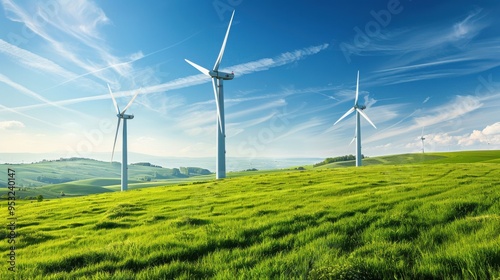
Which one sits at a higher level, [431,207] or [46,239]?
[431,207]

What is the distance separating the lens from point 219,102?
191 feet

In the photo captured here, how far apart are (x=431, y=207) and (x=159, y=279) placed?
422 inches

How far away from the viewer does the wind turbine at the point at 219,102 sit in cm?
5659

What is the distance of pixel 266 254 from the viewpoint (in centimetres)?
702

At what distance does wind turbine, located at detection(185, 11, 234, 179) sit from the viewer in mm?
56594

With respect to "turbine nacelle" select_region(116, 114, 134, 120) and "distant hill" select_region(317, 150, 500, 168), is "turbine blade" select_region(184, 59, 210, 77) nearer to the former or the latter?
"turbine nacelle" select_region(116, 114, 134, 120)

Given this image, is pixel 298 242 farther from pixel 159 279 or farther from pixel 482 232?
pixel 482 232

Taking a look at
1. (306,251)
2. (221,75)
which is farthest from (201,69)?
(306,251)

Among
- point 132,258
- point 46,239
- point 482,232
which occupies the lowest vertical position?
point 46,239

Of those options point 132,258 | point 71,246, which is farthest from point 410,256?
point 71,246

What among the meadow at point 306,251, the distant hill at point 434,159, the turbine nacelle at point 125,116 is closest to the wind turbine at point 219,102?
the turbine nacelle at point 125,116

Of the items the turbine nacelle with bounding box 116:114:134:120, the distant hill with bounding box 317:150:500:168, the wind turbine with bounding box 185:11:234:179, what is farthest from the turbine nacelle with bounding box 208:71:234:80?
the distant hill with bounding box 317:150:500:168

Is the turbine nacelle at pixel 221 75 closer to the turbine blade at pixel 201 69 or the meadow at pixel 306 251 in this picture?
the turbine blade at pixel 201 69

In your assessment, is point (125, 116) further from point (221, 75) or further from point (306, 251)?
point (306, 251)
